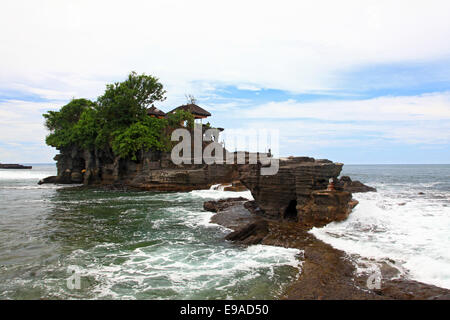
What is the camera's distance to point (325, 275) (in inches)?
285

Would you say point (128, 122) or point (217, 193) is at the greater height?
point (128, 122)

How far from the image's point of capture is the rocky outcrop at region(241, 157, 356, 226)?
12.4 metres

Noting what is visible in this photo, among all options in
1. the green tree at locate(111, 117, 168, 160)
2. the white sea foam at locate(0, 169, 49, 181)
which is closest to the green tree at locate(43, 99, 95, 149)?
the green tree at locate(111, 117, 168, 160)

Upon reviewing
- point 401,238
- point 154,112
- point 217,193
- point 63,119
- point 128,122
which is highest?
point 154,112

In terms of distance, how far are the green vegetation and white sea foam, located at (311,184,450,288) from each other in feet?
87.8

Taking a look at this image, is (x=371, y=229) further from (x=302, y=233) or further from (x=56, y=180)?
(x=56, y=180)

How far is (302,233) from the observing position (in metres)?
11.4

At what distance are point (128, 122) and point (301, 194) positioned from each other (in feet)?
93.6

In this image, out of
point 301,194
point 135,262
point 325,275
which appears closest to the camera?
point 325,275

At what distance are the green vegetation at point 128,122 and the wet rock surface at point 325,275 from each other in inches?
1006

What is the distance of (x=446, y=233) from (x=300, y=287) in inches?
277

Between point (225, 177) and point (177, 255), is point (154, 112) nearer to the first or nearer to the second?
point (225, 177)

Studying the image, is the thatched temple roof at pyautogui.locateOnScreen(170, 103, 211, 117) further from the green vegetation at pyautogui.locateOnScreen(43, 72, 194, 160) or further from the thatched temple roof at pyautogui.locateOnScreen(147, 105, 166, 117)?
the green vegetation at pyautogui.locateOnScreen(43, 72, 194, 160)

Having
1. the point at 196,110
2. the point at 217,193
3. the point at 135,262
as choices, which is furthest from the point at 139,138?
the point at 135,262
